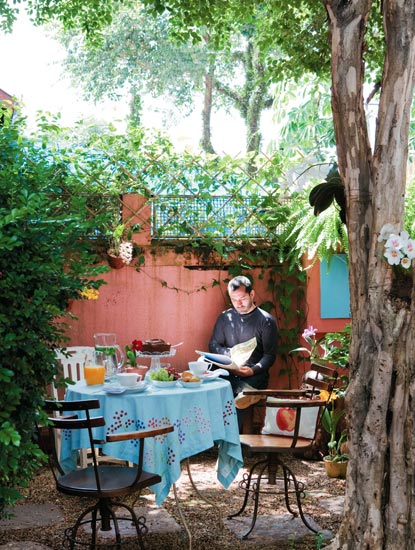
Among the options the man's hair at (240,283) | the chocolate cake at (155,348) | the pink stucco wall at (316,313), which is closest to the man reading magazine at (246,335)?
the man's hair at (240,283)

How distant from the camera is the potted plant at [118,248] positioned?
6.09m

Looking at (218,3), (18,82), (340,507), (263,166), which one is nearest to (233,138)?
(18,82)

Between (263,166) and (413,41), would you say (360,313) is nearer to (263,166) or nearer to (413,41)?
(413,41)

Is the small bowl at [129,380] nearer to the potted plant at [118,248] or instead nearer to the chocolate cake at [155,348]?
the chocolate cake at [155,348]

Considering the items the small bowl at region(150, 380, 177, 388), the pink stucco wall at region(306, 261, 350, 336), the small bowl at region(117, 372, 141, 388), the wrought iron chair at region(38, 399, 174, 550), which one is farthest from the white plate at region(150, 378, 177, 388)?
the pink stucco wall at region(306, 261, 350, 336)

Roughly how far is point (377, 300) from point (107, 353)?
1.74m

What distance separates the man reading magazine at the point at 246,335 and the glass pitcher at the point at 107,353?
139 cm

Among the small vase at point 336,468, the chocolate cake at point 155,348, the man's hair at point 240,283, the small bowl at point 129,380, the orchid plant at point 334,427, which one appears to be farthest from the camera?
the man's hair at point 240,283

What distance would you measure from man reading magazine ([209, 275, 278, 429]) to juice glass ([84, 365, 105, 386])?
1.60m

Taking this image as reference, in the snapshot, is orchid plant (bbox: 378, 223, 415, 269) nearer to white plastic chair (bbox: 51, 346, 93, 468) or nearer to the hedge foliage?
the hedge foliage

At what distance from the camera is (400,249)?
3.09m

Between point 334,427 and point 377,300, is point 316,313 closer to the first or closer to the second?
point 334,427

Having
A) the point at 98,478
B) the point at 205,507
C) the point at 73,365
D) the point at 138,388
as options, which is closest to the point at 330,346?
the point at 205,507

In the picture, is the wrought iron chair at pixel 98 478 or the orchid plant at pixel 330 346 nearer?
the wrought iron chair at pixel 98 478
